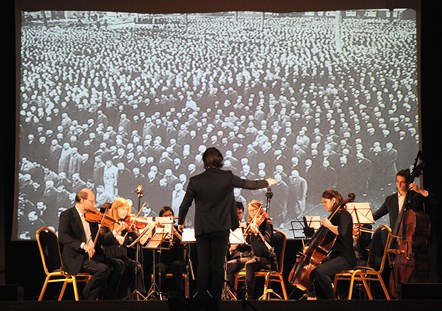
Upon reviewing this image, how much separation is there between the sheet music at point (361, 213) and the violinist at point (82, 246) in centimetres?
229

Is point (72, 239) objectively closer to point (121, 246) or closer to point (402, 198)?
point (121, 246)

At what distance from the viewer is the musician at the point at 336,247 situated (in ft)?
22.0

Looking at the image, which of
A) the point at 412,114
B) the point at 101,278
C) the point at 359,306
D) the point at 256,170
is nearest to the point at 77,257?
the point at 101,278

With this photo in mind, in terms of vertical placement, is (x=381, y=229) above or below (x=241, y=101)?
below

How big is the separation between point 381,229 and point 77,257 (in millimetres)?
2847

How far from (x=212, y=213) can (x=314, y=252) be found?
4.33ft

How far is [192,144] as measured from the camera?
856 centimetres

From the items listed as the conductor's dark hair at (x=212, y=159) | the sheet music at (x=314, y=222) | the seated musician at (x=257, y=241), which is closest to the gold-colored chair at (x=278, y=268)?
the seated musician at (x=257, y=241)

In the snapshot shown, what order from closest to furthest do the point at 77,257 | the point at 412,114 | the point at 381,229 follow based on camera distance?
the point at 77,257 → the point at 381,229 → the point at 412,114

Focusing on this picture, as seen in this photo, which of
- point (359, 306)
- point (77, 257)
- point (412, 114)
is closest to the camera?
point (359, 306)

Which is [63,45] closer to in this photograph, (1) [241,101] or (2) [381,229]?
(1) [241,101]

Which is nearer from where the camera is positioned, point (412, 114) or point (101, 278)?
point (101, 278)

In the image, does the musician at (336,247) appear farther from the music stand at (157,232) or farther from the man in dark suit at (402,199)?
the music stand at (157,232)

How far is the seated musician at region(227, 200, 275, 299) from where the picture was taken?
293 inches
